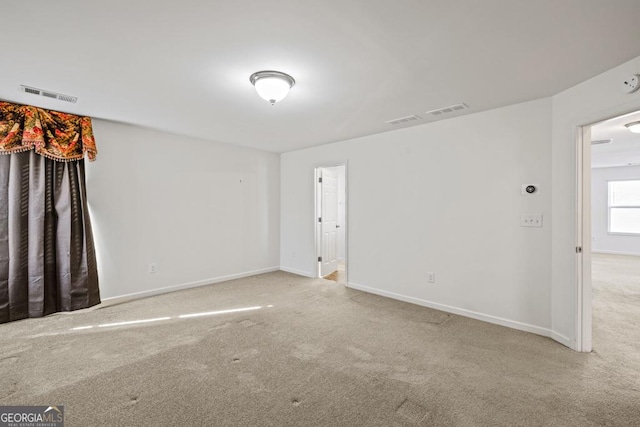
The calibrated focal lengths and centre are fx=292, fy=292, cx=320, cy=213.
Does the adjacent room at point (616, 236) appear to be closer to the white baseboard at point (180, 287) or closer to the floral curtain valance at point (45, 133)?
the white baseboard at point (180, 287)

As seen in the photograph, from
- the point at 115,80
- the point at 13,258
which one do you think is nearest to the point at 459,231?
the point at 115,80

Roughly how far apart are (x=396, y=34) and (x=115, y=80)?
2.39 m

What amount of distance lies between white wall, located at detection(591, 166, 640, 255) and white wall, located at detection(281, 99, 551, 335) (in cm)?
743

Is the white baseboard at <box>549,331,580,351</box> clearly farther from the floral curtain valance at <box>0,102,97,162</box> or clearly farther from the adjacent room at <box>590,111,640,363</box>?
the floral curtain valance at <box>0,102,97,162</box>

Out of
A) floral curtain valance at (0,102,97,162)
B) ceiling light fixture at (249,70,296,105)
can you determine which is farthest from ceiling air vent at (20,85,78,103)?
ceiling light fixture at (249,70,296,105)

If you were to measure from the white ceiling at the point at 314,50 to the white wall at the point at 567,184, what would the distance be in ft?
0.52

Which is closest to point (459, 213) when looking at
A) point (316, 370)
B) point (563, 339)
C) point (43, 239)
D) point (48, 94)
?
point (563, 339)

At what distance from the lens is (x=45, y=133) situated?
332cm

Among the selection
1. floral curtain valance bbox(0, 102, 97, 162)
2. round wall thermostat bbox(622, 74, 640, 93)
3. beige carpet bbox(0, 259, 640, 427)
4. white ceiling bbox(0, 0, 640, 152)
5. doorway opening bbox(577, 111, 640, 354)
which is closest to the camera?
white ceiling bbox(0, 0, 640, 152)

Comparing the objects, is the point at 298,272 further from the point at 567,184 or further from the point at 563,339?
the point at 567,184

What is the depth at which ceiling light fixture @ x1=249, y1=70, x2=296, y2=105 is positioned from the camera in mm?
2420

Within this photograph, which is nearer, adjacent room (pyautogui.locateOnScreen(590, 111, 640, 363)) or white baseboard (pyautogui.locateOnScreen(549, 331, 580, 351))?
white baseboard (pyautogui.locateOnScreen(549, 331, 580, 351))

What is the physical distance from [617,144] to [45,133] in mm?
8789

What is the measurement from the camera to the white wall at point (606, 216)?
25.0 feet
